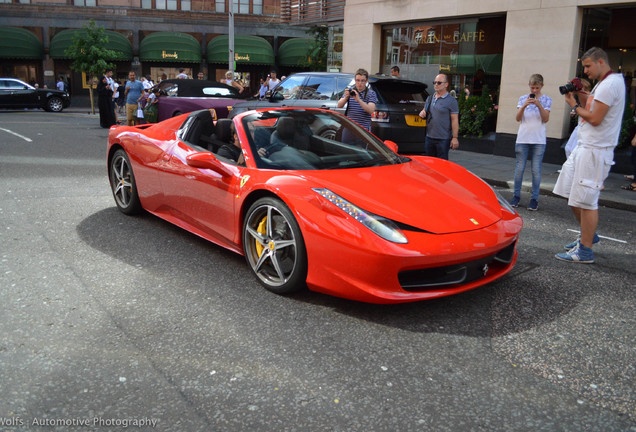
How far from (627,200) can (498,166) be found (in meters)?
3.44

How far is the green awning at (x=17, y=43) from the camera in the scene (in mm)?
34281

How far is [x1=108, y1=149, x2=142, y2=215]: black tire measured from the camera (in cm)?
574

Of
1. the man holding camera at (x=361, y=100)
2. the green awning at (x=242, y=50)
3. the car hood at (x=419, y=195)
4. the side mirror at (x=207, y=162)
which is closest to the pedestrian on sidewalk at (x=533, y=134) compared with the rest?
the man holding camera at (x=361, y=100)

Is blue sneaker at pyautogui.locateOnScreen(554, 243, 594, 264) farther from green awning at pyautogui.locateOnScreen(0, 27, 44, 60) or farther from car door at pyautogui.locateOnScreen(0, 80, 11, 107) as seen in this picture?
green awning at pyautogui.locateOnScreen(0, 27, 44, 60)

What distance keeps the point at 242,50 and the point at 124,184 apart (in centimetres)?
3319

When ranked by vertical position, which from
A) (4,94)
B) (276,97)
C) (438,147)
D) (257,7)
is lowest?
(438,147)

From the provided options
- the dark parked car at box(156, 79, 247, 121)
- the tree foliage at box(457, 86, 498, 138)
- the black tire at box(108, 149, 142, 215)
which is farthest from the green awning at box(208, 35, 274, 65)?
the black tire at box(108, 149, 142, 215)

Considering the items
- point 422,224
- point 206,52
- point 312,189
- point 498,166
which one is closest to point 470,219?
point 422,224

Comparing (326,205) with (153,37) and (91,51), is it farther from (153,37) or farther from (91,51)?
(153,37)

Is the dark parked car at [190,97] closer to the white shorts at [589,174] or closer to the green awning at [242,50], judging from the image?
the white shorts at [589,174]

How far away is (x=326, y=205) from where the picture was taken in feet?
11.8

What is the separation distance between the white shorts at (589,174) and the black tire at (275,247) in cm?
267

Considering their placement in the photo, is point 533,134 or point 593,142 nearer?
point 593,142

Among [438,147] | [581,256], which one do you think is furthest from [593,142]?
[438,147]
